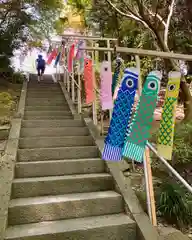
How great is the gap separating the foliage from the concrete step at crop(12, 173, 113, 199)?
0.87 metres

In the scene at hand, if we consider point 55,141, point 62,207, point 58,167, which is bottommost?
point 62,207

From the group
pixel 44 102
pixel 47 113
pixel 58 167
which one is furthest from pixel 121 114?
pixel 44 102

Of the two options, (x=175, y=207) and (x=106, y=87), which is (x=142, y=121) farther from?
(x=175, y=207)

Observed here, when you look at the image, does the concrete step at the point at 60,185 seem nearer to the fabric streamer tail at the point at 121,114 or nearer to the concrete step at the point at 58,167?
the concrete step at the point at 58,167

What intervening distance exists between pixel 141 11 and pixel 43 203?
4.00 metres

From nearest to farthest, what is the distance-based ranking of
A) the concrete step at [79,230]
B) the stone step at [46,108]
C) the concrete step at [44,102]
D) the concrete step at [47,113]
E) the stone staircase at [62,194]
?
the concrete step at [79,230] → the stone staircase at [62,194] → the concrete step at [47,113] → the stone step at [46,108] → the concrete step at [44,102]

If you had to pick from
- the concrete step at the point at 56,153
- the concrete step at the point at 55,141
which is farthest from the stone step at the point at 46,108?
the concrete step at the point at 56,153

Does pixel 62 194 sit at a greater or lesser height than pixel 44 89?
lesser

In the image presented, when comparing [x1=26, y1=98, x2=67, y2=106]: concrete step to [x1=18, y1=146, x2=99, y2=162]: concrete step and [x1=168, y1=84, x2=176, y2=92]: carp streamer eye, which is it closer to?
[x1=18, y1=146, x2=99, y2=162]: concrete step

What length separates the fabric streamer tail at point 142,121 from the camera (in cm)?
268

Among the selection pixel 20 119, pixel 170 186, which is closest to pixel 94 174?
pixel 170 186

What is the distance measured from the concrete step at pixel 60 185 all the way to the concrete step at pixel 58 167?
0.15 m

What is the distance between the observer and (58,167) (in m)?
4.48

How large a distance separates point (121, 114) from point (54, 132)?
315 cm
